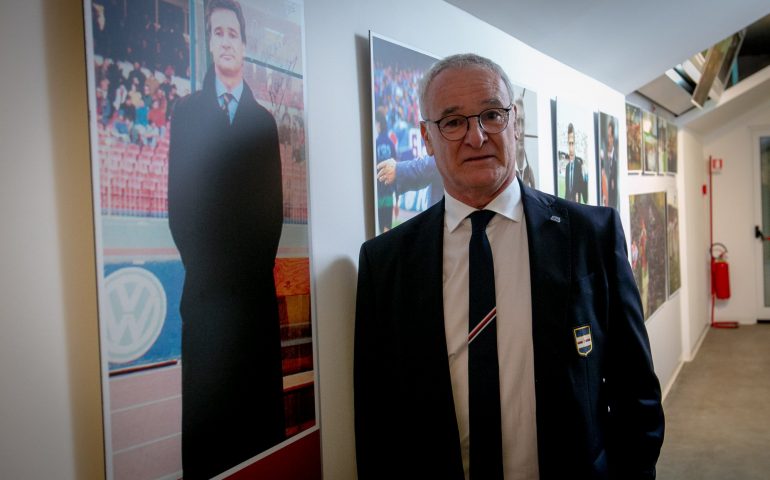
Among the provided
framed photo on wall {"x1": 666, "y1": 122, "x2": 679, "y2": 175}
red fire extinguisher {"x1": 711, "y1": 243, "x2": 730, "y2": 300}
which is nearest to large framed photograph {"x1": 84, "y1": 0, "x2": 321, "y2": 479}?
framed photo on wall {"x1": 666, "y1": 122, "x2": 679, "y2": 175}

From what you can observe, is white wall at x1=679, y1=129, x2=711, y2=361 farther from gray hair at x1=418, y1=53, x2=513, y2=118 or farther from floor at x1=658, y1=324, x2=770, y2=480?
gray hair at x1=418, y1=53, x2=513, y2=118

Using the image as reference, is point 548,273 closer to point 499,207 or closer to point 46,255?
point 499,207

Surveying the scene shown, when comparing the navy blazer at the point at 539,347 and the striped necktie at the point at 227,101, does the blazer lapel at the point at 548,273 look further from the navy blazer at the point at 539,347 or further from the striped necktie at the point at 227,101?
the striped necktie at the point at 227,101

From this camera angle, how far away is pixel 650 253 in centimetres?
475

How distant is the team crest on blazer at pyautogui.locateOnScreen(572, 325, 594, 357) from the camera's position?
135 cm

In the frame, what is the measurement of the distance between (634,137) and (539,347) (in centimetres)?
366

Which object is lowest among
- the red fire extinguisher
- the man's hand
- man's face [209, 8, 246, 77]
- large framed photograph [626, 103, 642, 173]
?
the red fire extinguisher

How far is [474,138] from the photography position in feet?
4.65

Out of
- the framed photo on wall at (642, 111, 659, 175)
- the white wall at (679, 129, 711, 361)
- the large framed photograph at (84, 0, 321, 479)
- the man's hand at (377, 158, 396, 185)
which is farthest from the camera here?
the white wall at (679, 129, 711, 361)

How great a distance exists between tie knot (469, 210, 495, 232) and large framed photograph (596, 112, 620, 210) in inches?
83.9

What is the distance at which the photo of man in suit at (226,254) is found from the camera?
104 cm

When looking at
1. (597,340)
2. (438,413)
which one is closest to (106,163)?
(438,413)

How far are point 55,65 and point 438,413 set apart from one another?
1.11m

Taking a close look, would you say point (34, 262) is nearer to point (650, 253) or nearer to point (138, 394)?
point (138, 394)
